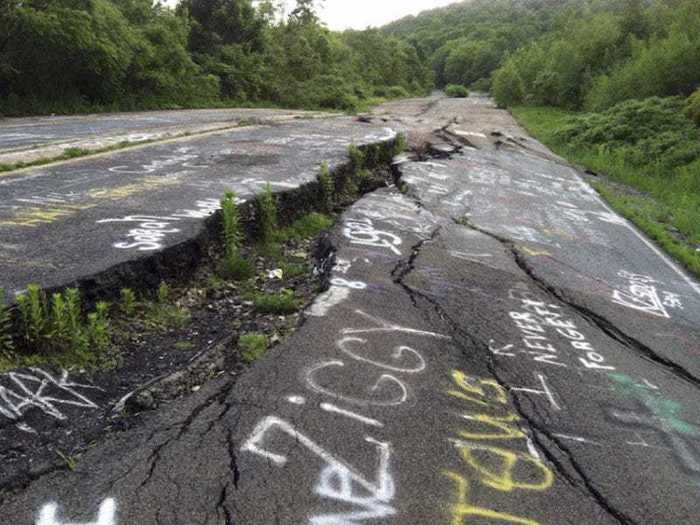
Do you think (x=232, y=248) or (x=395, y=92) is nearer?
(x=232, y=248)

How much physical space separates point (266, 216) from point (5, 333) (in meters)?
3.30

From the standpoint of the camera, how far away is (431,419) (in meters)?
3.27

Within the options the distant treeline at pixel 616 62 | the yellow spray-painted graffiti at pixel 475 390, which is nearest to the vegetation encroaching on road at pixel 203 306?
the yellow spray-painted graffiti at pixel 475 390

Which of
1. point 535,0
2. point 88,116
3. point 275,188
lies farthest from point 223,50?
point 535,0

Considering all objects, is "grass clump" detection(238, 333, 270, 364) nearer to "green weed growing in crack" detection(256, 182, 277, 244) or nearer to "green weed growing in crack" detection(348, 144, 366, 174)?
"green weed growing in crack" detection(256, 182, 277, 244)

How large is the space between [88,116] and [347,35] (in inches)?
1669

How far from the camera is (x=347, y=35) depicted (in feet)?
177

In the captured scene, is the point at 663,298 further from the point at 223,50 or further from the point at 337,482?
the point at 223,50

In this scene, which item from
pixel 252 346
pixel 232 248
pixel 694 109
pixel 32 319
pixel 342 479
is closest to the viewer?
pixel 342 479

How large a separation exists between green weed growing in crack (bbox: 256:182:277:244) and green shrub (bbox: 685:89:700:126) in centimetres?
1509

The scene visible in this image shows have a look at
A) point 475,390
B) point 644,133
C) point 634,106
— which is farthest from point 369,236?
point 634,106

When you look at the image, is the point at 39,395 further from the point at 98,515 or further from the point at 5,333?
the point at 98,515

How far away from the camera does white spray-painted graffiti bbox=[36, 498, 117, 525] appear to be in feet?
7.51

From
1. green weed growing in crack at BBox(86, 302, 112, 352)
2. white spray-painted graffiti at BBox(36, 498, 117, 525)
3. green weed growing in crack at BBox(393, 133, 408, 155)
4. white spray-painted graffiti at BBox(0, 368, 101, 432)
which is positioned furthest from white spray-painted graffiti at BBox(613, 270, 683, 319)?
green weed growing in crack at BBox(393, 133, 408, 155)
